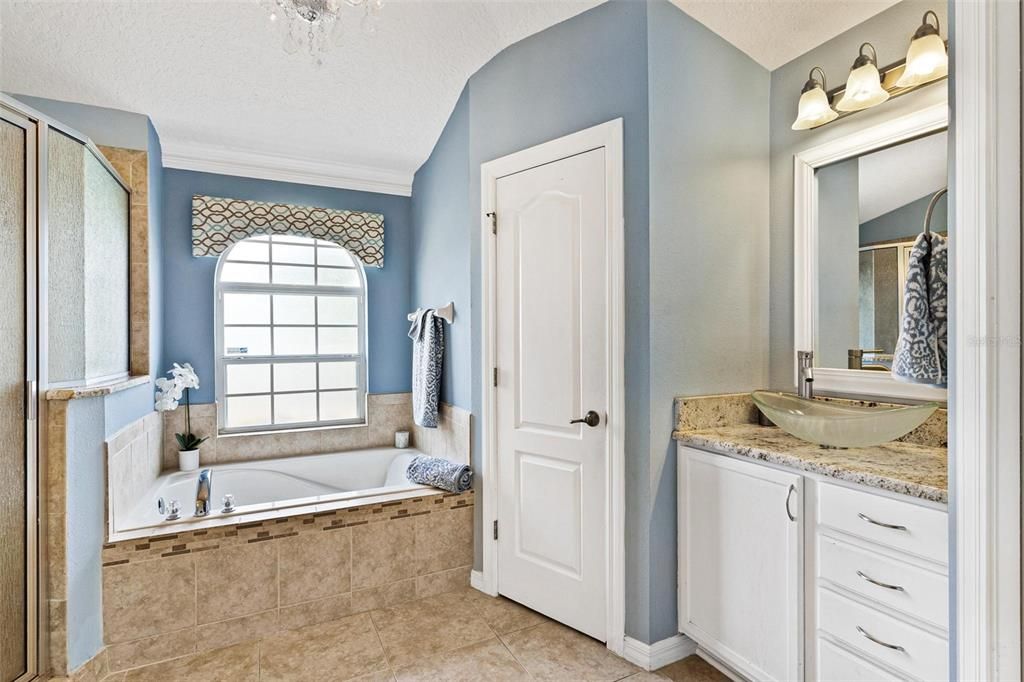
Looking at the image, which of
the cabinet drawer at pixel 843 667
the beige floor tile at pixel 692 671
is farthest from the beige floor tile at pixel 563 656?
the cabinet drawer at pixel 843 667

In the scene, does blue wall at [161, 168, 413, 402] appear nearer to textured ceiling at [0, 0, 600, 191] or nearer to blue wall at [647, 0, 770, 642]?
textured ceiling at [0, 0, 600, 191]

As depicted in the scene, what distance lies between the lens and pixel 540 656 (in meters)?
2.07

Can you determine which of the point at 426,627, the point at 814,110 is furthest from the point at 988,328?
the point at 426,627

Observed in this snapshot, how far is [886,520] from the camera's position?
54.7 inches

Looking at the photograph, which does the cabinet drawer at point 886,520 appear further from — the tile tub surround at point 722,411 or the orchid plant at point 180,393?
the orchid plant at point 180,393

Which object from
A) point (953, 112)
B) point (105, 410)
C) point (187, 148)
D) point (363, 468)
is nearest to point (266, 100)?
point (187, 148)

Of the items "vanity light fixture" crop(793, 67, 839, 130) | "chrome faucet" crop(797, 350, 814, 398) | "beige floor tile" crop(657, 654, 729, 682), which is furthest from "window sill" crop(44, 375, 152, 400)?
"vanity light fixture" crop(793, 67, 839, 130)

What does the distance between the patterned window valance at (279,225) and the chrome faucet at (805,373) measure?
2.72 metres

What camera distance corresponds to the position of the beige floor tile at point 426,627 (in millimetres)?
2121

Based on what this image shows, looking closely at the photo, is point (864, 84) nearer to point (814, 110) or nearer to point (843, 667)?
point (814, 110)

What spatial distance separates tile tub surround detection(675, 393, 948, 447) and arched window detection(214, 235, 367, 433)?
2.49 metres

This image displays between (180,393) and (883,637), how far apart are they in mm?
3400

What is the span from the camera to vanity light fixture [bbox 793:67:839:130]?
6.61ft

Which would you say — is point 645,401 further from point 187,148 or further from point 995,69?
point 187,148
